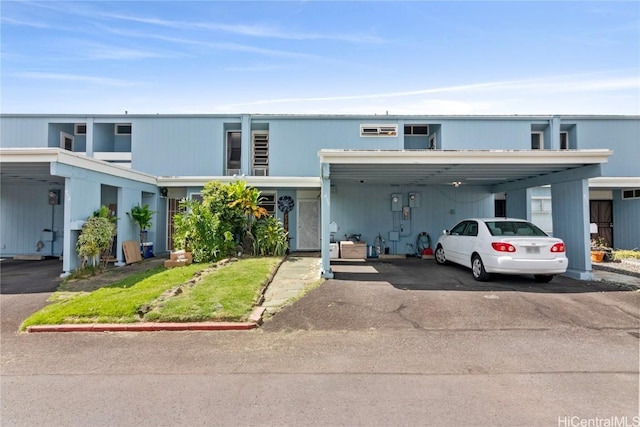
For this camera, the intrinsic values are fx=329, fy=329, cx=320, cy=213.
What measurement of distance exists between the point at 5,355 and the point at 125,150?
46.8 ft

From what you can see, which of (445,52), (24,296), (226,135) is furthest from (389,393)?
(226,135)

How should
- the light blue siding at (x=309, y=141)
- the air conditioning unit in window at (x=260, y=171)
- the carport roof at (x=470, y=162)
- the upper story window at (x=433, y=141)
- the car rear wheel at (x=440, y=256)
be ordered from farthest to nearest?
the upper story window at (x=433, y=141)
the air conditioning unit in window at (x=260, y=171)
the light blue siding at (x=309, y=141)
the car rear wheel at (x=440, y=256)
the carport roof at (x=470, y=162)

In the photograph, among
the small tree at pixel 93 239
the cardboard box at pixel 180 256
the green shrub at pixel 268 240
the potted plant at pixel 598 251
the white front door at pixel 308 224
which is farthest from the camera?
the white front door at pixel 308 224

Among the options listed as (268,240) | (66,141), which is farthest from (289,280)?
(66,141)

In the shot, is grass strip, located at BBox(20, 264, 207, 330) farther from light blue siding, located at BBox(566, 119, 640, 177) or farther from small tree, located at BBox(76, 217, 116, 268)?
light blue siding, located at BBox(566, 119, 640, 177)

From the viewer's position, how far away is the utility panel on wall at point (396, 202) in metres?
13.6

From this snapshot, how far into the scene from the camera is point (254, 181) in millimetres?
13148

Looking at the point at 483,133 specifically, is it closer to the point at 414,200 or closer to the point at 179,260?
the point at 414,200

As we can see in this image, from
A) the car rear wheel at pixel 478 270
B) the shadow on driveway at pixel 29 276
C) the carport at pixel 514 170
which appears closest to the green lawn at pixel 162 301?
the shadow on driveway at pixel 29 276

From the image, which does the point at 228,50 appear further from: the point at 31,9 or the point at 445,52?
the point at 445,52

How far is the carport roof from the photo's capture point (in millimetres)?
8453

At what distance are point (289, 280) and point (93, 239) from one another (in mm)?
5582

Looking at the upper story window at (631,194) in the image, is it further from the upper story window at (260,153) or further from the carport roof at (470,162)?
the upper story window at (260,153)

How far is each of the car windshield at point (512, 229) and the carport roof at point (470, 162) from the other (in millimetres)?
1583
